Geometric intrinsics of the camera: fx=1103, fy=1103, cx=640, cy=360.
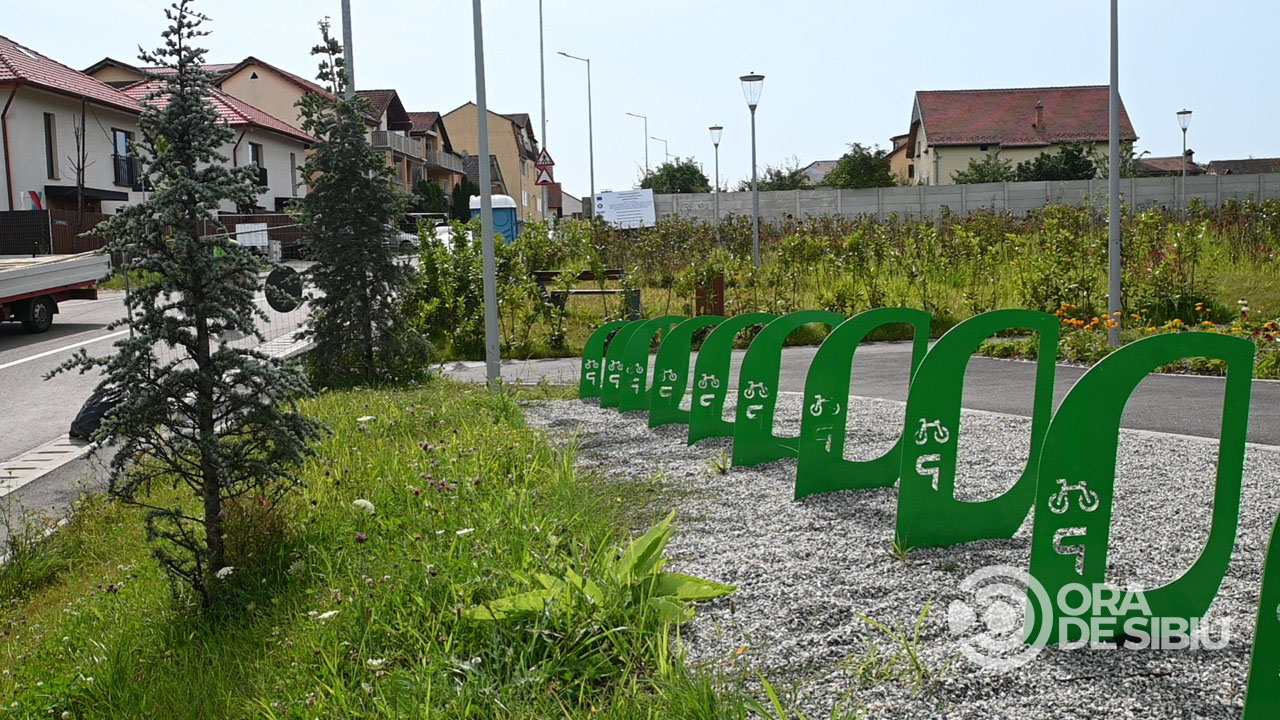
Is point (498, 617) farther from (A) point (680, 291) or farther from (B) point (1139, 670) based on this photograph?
(A) point (680, 291)

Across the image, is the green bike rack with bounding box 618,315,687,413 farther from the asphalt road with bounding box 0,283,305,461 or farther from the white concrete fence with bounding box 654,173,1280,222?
the white concrete fence with bounding box 654,173,1280,222

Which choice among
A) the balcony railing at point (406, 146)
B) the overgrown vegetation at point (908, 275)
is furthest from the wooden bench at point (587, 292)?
the balcony railing at point (406, 146)

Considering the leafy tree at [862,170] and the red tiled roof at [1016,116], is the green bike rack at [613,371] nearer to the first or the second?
the leafy tree at [862,170]

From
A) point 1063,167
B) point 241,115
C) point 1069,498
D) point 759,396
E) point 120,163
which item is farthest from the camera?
point 1063,167

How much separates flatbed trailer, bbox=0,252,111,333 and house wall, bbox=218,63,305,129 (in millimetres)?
36835

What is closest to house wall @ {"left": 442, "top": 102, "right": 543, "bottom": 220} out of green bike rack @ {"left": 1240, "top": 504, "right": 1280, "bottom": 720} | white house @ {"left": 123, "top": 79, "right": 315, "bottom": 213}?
white house @ {"left": 123, "top": 79, "right": 315, "bottom": 213}

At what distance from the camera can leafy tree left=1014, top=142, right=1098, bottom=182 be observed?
161ft


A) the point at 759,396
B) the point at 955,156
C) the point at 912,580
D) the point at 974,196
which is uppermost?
the point at 955,156

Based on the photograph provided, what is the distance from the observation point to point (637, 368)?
880 cm

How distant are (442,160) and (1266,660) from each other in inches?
2818

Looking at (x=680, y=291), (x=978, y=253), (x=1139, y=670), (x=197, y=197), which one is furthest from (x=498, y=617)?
(x=978, y=253)

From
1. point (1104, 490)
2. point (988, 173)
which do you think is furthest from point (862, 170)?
point (1104, 490)

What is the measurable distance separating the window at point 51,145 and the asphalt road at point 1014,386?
25.5m

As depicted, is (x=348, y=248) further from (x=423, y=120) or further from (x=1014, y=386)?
(x=423, y=120)
